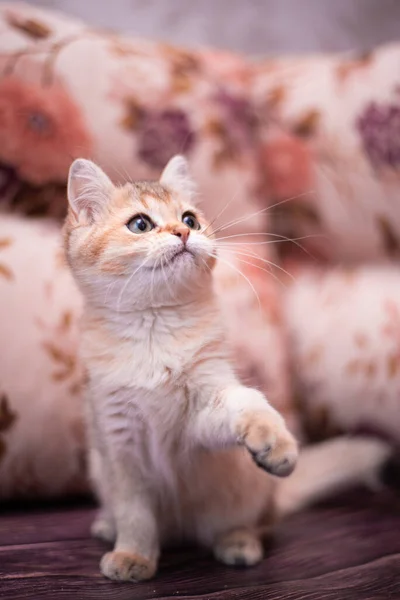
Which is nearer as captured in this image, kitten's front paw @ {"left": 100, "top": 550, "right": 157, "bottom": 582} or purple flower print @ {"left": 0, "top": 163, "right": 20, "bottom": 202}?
kitten's front paw @ {"left": 100, "top": 550, "right": 157, "bottom": 582}

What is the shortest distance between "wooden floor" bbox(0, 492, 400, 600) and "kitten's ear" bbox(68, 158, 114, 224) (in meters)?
0.43

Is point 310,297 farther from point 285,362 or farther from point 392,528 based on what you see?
point 392,528

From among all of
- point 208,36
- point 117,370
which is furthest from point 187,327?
point 208,36

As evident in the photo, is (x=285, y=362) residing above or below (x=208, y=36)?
below

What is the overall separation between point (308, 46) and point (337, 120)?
0.47 meters

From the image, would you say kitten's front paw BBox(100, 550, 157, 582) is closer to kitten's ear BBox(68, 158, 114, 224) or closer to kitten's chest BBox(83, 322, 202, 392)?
kitten's chest BBox(83, 322, 202, 392)

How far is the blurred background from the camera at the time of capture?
1.45m

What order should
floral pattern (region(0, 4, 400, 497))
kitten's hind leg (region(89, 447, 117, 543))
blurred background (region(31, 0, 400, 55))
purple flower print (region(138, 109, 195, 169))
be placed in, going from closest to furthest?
1. kitten's hind leg (region(89, 447, 117, 543))
2. floral pattern (region(0, 4, 400, 497))
3. purple flower print (region(138, 109, 195, 169))
4. blurred background (region(31, 0, 400, 55))

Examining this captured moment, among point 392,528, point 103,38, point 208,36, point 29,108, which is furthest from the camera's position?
point 208,36

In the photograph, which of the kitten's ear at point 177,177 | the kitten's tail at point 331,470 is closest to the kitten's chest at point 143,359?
the kitten's ear at point 177,177

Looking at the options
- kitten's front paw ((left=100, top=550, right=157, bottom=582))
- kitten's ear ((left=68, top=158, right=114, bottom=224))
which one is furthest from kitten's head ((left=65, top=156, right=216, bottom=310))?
kitten's front paw ((left=100, top=550, right=157, bottom=582))

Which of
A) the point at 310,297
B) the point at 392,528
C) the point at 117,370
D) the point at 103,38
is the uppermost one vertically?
the point at 103,38

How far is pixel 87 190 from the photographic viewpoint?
30.3 inches

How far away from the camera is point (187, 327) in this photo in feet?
2.56
